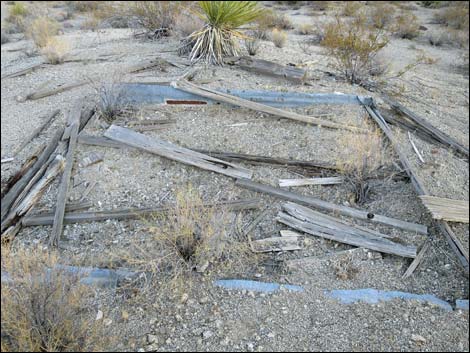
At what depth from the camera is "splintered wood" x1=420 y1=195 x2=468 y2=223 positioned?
4.28 meters

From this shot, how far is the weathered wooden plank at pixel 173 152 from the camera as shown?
4992 mm

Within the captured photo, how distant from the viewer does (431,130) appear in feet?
19.6

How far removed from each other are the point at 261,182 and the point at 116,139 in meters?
2.07


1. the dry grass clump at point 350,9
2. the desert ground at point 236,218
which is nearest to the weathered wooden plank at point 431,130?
the desert ground at point 236,218

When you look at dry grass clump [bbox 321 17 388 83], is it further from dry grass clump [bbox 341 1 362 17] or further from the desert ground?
dry grass clump [bbox 341 1 362 17]

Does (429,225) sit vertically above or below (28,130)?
below

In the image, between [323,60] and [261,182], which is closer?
[261,182]

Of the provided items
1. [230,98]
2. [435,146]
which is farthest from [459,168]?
[230,98]

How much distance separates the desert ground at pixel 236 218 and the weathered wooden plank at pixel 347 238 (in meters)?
0.07

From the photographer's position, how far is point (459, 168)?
5297 millimetres

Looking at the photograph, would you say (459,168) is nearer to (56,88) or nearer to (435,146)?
(435,146)

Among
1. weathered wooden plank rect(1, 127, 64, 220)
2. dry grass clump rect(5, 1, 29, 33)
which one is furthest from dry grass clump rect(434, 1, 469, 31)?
dry grass clump rect(5, 1, 29, 33)

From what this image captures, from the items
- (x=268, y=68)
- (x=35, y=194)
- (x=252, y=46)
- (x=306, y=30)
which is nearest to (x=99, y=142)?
(x=35, y=194)

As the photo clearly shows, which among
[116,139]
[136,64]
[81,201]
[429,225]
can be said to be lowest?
[429,225]
